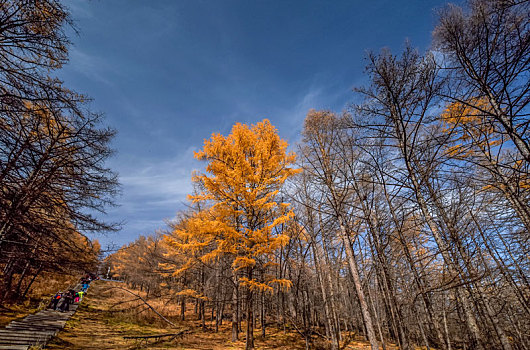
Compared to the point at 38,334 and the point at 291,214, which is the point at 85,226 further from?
the point at 291,214

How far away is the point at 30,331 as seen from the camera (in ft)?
25.5

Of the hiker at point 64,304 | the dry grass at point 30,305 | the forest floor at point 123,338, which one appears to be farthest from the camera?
the hiker at point 64,304

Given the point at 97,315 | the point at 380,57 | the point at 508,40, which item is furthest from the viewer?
the point at 97,315

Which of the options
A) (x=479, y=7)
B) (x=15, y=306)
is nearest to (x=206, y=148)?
(x=479, y=7)

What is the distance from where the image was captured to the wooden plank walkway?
6.54 m

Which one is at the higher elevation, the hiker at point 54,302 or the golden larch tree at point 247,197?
the golden larch tree at point 247,197

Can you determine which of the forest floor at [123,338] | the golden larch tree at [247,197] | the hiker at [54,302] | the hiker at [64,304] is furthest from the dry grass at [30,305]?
the golden larch tree at [247,197]

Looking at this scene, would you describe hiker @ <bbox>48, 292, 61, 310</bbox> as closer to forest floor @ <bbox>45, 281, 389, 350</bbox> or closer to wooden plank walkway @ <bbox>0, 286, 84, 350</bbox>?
forest floor @ <bbox>45, 281, 389, 350</bbox>

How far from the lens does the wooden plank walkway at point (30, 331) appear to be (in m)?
6.54

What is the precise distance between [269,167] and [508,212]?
20.7 ft

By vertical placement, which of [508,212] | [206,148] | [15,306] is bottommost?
[15,306]

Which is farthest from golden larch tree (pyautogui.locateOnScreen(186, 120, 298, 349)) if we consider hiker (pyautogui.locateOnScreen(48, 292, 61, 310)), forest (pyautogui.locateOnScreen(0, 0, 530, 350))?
hiker (pyautogui.locateOnScreen(48, 292, 61, 310))

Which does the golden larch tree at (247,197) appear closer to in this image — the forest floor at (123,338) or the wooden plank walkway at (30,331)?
the forest floor at (123,338)

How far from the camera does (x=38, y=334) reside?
24.8 feet
